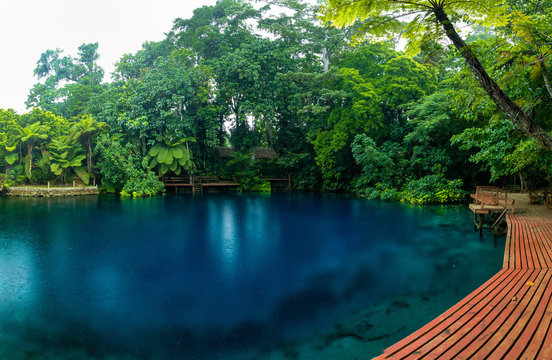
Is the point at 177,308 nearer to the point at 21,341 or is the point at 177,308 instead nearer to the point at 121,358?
the point at 121,358

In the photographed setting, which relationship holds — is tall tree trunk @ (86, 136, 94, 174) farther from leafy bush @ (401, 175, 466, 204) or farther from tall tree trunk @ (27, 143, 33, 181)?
leafy bush @ (401, 175, 466, 204)

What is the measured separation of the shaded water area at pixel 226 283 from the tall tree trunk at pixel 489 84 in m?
2.76

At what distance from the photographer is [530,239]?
22.0 ft

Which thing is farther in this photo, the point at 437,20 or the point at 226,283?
the point at 226,283

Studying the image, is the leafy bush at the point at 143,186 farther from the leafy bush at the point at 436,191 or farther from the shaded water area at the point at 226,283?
the leafy bush at the point at 436,191

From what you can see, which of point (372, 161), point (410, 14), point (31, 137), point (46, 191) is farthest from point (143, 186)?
point (410, 14)

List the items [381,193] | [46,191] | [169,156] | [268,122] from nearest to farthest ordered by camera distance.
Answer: [381,193]
[46,191]
[169,156]
[268,122]

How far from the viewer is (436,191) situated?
16.5 m

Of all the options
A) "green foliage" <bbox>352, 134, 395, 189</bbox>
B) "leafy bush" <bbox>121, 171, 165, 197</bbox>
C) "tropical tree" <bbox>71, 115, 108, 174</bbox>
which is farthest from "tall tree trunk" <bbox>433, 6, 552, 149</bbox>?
"tropical tree" <bbox>71, 115, 108, 174</bbox>

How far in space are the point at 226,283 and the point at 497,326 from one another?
14.5ft

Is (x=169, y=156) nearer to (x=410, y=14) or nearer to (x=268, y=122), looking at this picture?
(x=268, y=122)

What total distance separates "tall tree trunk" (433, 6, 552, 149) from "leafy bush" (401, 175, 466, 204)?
39.4 feet

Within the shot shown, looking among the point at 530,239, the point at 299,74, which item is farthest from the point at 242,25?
the point at 530,239

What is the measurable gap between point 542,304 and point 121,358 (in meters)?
4.66
